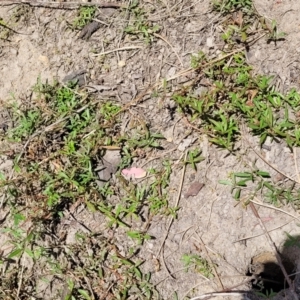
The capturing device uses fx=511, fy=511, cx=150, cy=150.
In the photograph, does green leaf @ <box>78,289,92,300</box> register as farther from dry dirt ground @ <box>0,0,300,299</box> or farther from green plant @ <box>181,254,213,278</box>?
green plant @ <box>181,254,213,278</box>

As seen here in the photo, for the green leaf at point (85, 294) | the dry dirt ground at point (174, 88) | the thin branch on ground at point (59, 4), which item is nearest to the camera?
the dry dirt ground at point (174, 88)

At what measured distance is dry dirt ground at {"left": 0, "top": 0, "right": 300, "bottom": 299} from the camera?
289cm

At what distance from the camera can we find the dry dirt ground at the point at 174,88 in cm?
289

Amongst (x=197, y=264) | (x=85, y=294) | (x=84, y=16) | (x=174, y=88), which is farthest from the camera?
(x=84, y=16)

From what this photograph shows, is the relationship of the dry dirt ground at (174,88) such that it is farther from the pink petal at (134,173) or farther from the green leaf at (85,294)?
the green leaf at (85,294)

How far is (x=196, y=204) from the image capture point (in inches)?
118

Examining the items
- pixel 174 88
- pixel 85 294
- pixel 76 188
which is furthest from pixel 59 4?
pixel 85 294

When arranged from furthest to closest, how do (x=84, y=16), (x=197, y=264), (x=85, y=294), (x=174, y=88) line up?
(x=84, y=16)
(x=174, y=88)
(x=85, y=294)
(x=197, y=264)

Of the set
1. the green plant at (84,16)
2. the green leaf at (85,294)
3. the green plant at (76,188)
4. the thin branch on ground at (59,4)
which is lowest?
the green leaf at (85,294)

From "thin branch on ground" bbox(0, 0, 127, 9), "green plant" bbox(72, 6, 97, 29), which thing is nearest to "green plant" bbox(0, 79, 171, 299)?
"green plant" bbox(72, 6, 97, 29)

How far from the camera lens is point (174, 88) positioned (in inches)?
124

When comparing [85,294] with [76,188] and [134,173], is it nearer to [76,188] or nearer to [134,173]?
[76,188]

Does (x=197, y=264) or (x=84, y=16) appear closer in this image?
(x=197, y=264)

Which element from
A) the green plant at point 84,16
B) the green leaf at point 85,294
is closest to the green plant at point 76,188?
the green leaf at point 85,294
